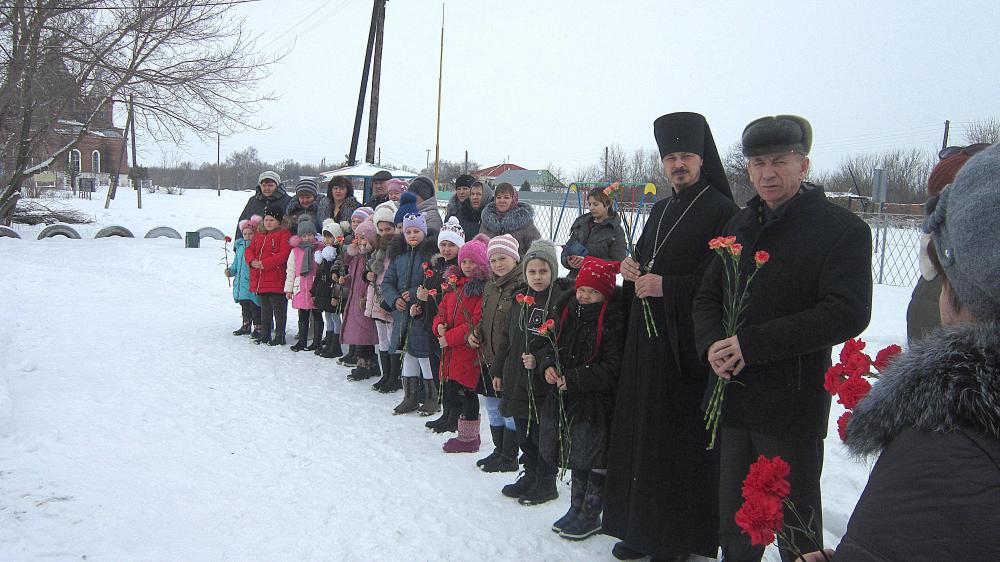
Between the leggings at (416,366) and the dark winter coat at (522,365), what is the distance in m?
1.64

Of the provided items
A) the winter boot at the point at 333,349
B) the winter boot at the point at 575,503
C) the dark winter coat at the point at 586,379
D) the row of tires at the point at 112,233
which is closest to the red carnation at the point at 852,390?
the dark winter coat at the point at 586,379

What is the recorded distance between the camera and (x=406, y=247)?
20.5 ft

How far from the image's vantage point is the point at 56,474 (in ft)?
12.8

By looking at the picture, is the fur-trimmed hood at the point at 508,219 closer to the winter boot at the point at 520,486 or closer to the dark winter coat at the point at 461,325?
the dark winter coat at the point at 461,325

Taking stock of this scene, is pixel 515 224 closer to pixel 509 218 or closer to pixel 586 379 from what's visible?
pixel 509 218

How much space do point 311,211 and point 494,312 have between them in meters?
4.67

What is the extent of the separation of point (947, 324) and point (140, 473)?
13.9 ft

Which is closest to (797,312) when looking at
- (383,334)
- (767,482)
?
(767,482)

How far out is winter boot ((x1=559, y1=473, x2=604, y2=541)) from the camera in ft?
11.5

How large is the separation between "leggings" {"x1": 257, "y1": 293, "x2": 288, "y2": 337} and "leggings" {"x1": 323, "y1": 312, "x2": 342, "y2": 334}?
772 mm

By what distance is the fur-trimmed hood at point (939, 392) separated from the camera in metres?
0.94

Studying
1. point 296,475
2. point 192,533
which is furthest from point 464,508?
point 192,533

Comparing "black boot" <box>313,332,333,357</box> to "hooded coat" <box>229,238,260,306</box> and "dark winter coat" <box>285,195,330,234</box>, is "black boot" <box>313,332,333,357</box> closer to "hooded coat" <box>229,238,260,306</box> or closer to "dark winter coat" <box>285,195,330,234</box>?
"hooded coat" <box>229,238,260,306</box>

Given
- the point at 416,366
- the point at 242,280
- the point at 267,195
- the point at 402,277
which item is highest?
the point at 267,195
